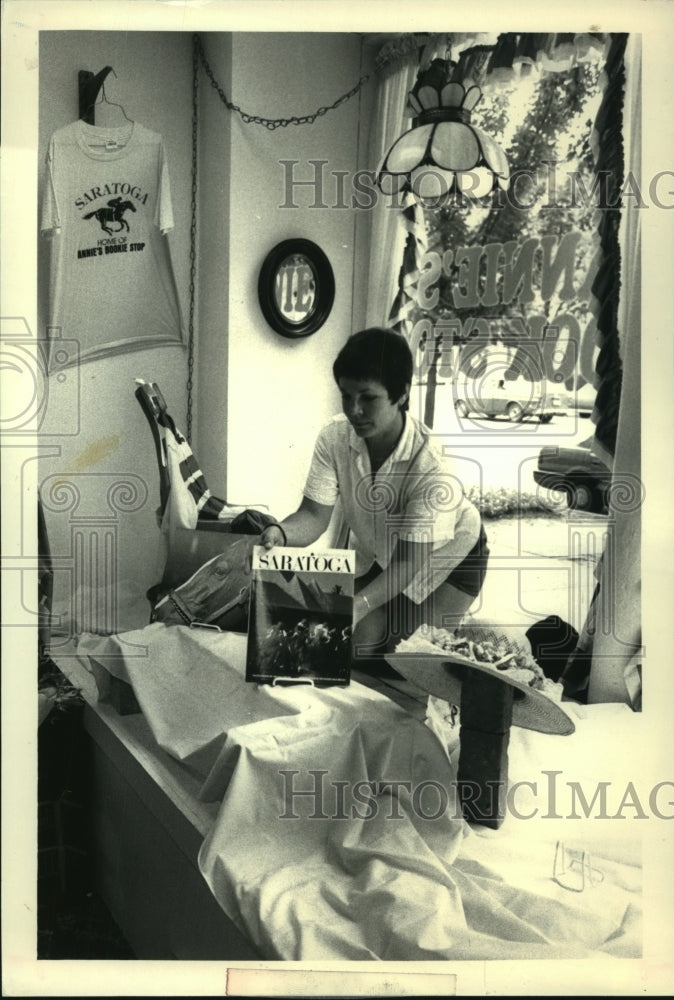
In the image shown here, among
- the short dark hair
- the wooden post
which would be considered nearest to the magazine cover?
the wooden post

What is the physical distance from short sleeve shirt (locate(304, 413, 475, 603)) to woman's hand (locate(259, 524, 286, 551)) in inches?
3.4

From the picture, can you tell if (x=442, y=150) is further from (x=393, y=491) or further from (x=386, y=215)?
(x=393, y=491)

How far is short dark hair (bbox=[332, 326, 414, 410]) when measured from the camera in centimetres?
179

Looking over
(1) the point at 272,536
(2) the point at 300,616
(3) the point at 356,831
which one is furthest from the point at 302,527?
(3) the point at 356,831

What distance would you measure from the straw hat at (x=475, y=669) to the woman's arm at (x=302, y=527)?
281 millimetres

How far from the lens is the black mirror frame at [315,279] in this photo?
179 centimetres

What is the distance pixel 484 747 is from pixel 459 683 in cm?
13

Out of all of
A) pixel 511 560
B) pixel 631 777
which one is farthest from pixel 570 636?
pixel 631 777

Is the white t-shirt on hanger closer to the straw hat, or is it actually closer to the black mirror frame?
the black mirror frame

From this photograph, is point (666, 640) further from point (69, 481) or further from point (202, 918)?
point (69, 481)

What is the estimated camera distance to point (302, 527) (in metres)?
1.81

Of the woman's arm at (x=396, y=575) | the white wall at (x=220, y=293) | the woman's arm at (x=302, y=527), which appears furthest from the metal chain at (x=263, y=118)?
the woman's arm at (x=396, y=575)

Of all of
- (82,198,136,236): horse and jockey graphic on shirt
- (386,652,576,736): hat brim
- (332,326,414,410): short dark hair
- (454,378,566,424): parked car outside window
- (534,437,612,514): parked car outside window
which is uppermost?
(82,198,136,236): horse and jockey graphic on shirt

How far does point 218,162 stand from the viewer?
177 cm
